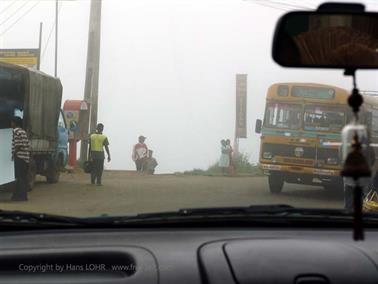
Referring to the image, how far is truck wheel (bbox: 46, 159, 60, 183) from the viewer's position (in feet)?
37.4

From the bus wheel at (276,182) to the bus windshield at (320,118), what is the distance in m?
1.31

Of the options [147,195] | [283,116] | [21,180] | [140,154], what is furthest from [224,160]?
[283,116]

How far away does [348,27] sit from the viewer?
204 centimetres

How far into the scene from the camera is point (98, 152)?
33.6 feet

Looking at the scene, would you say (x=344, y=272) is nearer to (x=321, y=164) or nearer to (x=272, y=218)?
(x=272, y=218)

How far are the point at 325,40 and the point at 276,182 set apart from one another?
9.77 m

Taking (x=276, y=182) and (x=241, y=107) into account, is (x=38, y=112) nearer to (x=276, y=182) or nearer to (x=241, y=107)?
(x=276, y=182)

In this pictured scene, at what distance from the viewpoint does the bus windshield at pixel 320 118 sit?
1103cm

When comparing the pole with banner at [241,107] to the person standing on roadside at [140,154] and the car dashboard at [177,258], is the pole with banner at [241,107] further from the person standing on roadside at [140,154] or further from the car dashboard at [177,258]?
the car dashboard at [177,258]

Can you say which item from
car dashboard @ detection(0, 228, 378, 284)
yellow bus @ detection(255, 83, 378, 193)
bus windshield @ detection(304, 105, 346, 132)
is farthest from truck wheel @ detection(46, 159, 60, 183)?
car dashboard @ detection(0, 228, 378, 284)

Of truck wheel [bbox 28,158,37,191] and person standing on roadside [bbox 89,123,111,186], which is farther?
truck wheel [bbox 28,158,37,191]

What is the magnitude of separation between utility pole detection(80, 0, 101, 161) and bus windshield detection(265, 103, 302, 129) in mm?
4067

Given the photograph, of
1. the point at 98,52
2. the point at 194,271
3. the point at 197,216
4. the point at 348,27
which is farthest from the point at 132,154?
the point at 348,27

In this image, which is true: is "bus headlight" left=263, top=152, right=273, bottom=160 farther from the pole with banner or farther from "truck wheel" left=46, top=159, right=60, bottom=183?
"truck wheel" left=46, top=159, right=60, bottom=183
